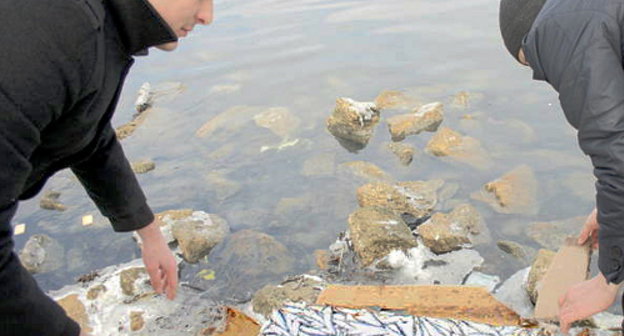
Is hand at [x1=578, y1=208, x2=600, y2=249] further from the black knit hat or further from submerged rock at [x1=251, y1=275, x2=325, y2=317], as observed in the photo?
submerged rock at [x1=251, y1=275, x2=325, y2=317]

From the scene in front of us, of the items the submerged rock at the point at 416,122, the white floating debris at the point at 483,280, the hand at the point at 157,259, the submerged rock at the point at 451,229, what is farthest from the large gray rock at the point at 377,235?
the submerged rock at the point at 416,122

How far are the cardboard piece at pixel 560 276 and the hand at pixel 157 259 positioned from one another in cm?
184

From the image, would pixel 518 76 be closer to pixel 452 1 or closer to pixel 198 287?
pixel 452 1

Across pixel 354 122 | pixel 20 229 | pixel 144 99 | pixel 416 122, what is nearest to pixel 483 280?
pixel 416 122

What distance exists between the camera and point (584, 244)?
2648mm

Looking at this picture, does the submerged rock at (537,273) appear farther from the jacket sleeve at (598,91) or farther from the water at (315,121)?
the jacket sleeve at (598,91)

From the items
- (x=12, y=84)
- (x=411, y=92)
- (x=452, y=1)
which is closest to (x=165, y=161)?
(x=411, y=92)

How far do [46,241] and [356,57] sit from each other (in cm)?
471

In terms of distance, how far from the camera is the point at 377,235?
3258 millimetres

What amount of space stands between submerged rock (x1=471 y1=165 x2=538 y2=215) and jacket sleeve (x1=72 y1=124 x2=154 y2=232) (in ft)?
8.92

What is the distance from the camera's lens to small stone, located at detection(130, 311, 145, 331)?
2.87 m

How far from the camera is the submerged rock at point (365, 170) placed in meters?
4.32

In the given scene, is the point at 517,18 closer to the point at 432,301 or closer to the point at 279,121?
the point at 432,301

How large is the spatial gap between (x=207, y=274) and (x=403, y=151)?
2.16 meters
